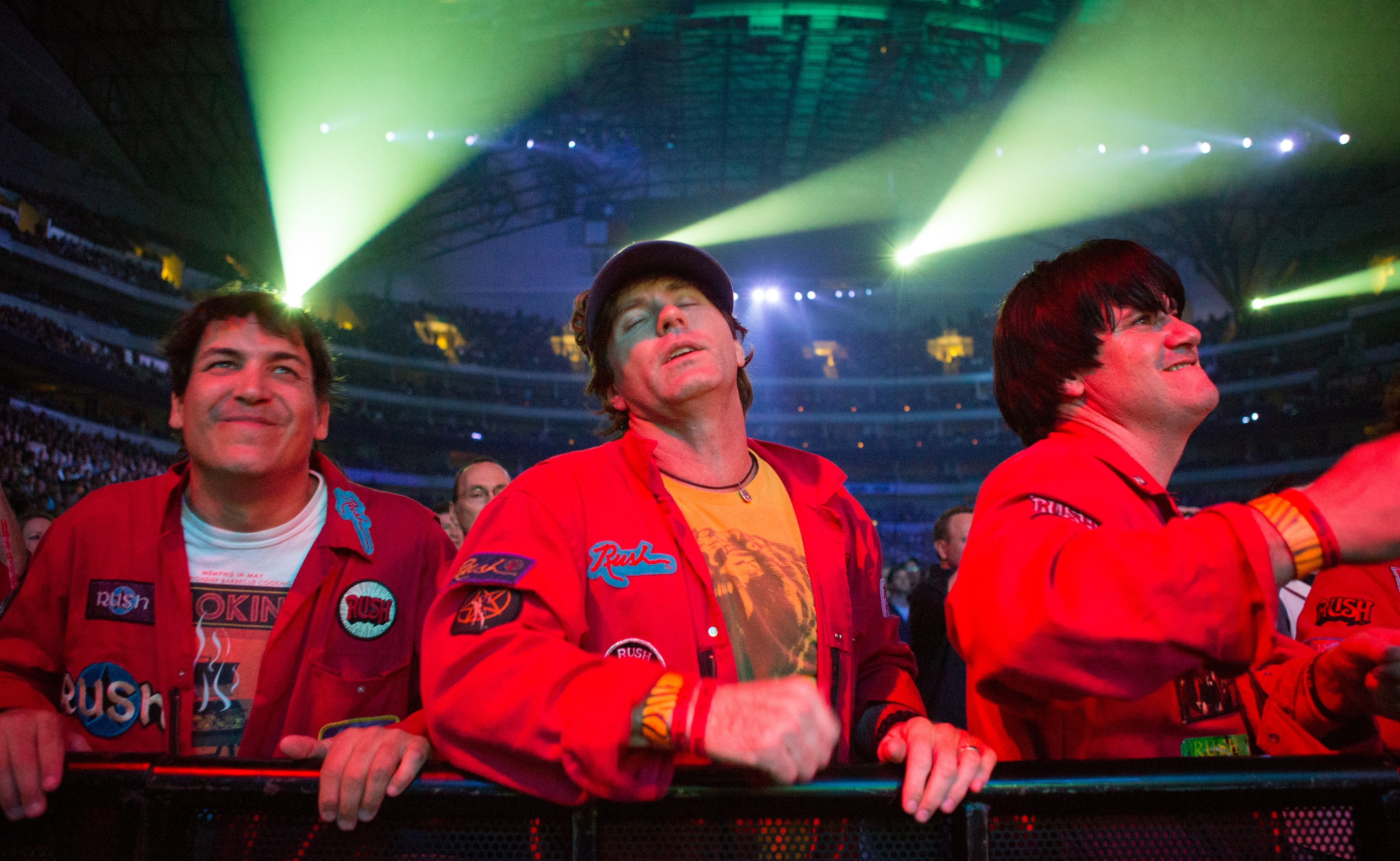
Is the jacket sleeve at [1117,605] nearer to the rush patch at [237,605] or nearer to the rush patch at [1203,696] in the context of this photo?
the rush patch at [1203,696]

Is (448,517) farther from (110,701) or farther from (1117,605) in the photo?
(1117,605)

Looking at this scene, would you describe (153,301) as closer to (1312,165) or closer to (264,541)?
(264,541)

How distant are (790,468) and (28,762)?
167 cm

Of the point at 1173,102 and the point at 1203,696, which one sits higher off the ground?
the point at 1173,102

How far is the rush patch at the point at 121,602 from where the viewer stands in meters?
2.03

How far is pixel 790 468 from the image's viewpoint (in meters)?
2.14

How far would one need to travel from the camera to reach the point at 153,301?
87.4ft

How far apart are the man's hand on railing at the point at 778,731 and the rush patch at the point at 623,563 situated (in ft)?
1.94

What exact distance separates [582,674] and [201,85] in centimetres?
2294

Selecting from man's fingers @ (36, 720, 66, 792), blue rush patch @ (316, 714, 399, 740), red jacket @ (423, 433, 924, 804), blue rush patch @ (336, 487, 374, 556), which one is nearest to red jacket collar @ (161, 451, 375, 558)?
blue rush patch @ (336, 487, 374, 556)

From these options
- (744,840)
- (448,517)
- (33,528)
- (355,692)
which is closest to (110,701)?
(355,692)

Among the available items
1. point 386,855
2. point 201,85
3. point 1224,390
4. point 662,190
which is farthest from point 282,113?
point 1224,390

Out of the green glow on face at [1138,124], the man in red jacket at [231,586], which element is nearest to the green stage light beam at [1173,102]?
the green glow on face at [1138,124]

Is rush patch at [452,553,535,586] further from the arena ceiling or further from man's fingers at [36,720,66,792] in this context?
the arena ceiling
